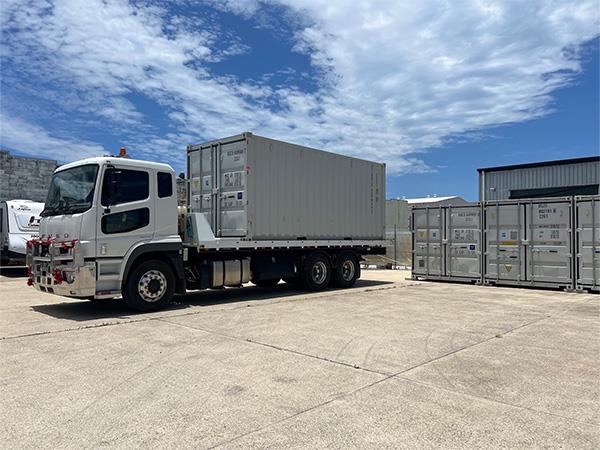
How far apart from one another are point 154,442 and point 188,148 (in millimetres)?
10445

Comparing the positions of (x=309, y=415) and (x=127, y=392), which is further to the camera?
(x=127, y=392)

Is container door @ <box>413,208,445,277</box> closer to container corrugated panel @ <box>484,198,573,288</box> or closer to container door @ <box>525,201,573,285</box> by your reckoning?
container corrugated panel @ <box>484,198,573,288</box>

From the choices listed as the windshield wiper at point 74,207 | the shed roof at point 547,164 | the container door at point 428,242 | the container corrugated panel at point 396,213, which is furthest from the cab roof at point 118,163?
the container corrugated panel at point 396,213

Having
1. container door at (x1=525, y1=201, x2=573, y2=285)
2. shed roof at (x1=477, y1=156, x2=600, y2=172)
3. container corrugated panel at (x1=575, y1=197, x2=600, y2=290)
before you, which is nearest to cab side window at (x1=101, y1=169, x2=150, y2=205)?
container door at (x1=525, y1=201, x2=573, y2=285)

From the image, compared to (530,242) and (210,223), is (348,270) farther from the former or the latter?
(530,242)

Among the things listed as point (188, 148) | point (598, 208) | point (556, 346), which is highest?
point (188, 148)

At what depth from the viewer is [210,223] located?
12.5 meters

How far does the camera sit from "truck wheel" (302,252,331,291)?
46.0 feet

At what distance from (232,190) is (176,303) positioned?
3.00 meters

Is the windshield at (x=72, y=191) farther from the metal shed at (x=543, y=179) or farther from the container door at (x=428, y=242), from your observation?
the metal shed at (x=543, y=179)

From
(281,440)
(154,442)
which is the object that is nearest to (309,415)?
(281,440)

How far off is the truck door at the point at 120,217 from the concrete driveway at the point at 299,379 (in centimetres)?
100

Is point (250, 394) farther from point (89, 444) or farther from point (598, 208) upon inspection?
Answer: point (598, 208)

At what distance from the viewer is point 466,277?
672 inches
